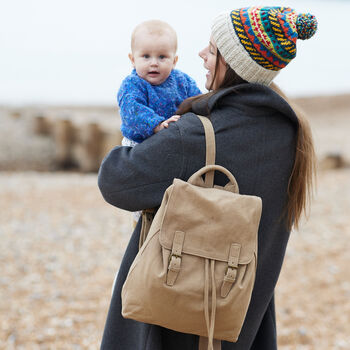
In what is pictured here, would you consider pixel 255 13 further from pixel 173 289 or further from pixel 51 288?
pixel 51 288

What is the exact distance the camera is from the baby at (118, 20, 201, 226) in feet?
5.64

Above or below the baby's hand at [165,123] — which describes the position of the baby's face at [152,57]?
above

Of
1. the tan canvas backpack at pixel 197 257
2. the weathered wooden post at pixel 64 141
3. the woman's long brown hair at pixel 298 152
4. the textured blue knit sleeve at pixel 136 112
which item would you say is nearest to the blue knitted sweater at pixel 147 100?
the textured blue knit sleeve at pixel 136 112

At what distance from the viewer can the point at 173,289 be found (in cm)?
143

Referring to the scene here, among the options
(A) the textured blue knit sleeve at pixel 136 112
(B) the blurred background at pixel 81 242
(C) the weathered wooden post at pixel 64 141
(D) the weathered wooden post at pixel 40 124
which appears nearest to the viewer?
(A) the textured blue knit sleeve at pixel 136 112

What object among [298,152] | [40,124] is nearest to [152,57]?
[298,152]

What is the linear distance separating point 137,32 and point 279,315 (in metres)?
2.83

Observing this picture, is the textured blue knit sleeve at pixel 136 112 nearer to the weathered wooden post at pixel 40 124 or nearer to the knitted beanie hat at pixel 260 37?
the knitted beanie hat at pixel 260 37

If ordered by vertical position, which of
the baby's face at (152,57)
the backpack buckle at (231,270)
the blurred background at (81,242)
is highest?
the baby's face at (152,57)

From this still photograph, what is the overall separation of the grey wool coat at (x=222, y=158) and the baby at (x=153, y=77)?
0.56ft

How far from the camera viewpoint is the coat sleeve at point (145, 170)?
1521 millimetres

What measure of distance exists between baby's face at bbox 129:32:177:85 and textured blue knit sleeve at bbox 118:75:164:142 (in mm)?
56

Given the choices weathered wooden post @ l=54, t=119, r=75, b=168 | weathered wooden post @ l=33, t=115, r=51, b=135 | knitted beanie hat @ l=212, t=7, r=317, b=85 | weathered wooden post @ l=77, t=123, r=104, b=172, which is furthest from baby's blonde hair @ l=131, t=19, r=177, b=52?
weathered wooden post @ l=33, t=115, r=51, b=135

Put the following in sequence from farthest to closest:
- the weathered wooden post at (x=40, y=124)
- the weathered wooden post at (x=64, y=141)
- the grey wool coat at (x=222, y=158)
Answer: the weathered wooden post at (x=40, y=124) < the weathered wooden post at (x=64, y=141) < the grey wool coat at (x=222, y=158)
